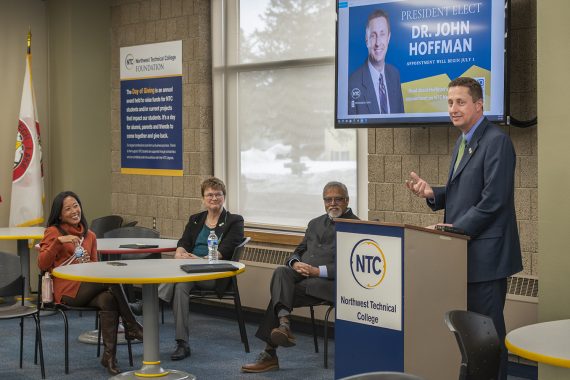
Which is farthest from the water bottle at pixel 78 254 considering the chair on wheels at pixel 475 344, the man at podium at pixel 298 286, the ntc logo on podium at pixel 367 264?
the chair on wheels at pixel 475 344

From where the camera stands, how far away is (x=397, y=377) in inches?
87.7

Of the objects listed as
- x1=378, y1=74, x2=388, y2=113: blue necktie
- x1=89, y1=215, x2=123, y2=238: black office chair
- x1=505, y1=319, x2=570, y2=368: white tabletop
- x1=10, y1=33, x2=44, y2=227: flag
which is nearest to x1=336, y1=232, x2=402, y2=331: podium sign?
x1=505, y1=319, x2=570, y2=368: white tabletop

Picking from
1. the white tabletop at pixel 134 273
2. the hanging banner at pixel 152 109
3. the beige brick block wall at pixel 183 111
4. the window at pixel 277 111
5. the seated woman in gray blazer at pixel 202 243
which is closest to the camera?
the white tabletop at pixel 134 273

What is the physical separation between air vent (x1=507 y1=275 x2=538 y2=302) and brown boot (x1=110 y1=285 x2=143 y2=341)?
2.34m

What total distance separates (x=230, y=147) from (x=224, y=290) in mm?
1828

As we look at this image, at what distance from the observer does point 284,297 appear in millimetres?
5566

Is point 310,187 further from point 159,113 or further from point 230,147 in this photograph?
point 159,113

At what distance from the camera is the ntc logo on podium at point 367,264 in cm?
405

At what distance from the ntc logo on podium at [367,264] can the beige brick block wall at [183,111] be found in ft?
11.8

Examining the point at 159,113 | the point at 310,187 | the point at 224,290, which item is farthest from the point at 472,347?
the point at 159,113

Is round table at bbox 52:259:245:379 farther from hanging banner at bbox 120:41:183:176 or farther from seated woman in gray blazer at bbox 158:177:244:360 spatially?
hanging banner at bbox 120:41:183:176

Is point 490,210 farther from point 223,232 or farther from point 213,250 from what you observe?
point 223,232

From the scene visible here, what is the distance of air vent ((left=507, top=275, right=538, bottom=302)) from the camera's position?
17.6ft

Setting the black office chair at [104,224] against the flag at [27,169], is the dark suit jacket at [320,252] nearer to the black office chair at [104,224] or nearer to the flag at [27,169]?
the black office chair at [104,224]
